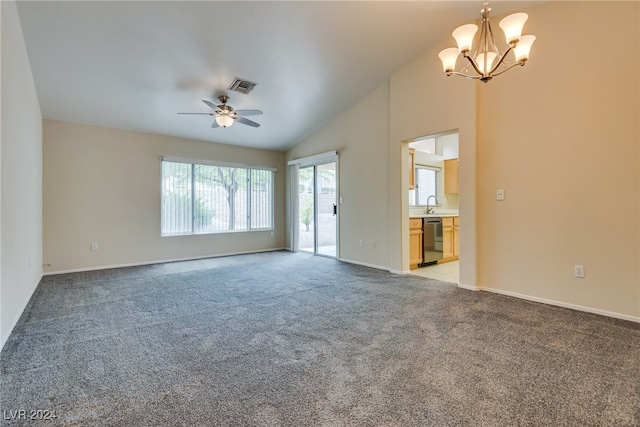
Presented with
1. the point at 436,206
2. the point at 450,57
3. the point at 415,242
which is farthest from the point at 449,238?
the point at 450,57

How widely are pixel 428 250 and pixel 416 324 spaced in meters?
2.88

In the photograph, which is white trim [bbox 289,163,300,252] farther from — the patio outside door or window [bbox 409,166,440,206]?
window [bbox 409,166,440,206]

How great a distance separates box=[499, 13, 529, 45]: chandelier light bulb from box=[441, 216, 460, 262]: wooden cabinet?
3.70m

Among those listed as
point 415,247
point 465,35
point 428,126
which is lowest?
point 415,247

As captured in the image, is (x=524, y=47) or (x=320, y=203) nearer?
(x=524, y=47)

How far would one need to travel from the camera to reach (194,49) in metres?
3.42

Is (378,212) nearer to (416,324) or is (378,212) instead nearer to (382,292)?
(382,292)

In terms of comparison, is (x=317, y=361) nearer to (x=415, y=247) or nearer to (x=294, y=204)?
(x=415, y=247)

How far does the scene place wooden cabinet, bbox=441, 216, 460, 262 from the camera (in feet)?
18.6

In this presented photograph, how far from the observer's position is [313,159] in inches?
252

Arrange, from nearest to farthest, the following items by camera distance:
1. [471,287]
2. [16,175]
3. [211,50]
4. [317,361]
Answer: [317,361]
[16,175]
[211,50]
[471,287]

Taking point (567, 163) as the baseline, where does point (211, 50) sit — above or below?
above

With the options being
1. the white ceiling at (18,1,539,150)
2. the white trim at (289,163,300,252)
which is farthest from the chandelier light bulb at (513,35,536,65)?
the white trim at (289,163,300,252)

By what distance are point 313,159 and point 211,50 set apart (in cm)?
321
